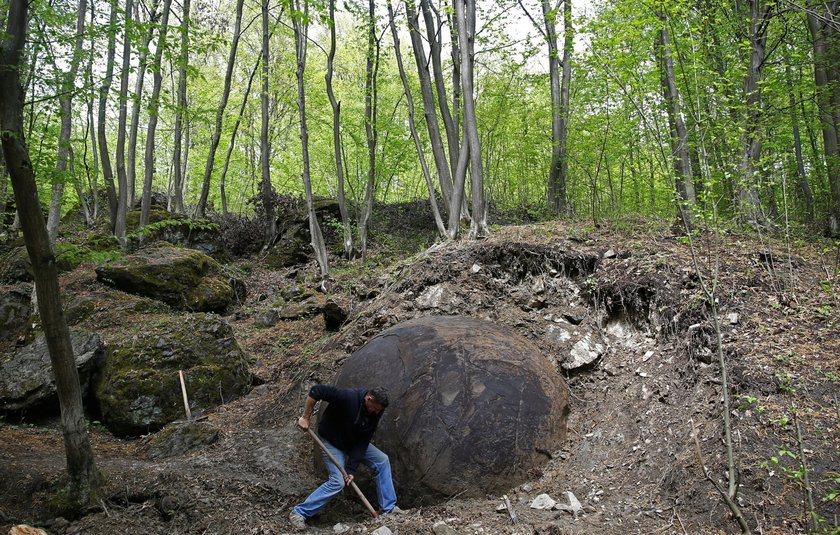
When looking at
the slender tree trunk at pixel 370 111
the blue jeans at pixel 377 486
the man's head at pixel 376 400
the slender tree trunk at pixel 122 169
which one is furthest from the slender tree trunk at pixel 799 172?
the slender tree trunk at pixel 122 169

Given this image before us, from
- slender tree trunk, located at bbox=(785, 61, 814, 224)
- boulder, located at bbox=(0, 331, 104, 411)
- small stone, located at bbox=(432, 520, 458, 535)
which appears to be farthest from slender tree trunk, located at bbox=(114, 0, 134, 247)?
slender tree trunk, located at bbox=(785, 61, 814, 224)

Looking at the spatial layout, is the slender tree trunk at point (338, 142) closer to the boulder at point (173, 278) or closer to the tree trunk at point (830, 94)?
the boulder at point (173, 278)

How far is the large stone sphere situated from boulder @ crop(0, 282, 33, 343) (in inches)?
255

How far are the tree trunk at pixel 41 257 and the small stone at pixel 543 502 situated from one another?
12.6 feet

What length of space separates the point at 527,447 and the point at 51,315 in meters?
4.33

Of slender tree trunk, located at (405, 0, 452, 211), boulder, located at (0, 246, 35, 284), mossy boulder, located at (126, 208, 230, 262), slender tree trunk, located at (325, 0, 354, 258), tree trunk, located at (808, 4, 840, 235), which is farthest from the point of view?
mossy boulder, located at (126, 208, 230, 262)

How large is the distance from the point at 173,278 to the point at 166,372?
10.8 ft

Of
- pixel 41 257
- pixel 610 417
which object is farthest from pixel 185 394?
pixel 610 417

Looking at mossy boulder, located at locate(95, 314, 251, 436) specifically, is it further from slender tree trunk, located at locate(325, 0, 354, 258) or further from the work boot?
slender tree trunk, located at locate(325, 0, 354, 258)

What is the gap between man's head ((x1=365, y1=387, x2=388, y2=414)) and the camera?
4309 mm

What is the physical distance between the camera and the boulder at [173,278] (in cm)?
912

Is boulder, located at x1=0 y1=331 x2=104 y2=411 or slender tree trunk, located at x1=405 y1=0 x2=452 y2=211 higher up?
slender tree trunk, located at x1=405 y1=0 x2=452 y2=211

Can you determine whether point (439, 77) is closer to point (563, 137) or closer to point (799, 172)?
point (563, 137)

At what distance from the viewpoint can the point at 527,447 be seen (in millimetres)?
4520
